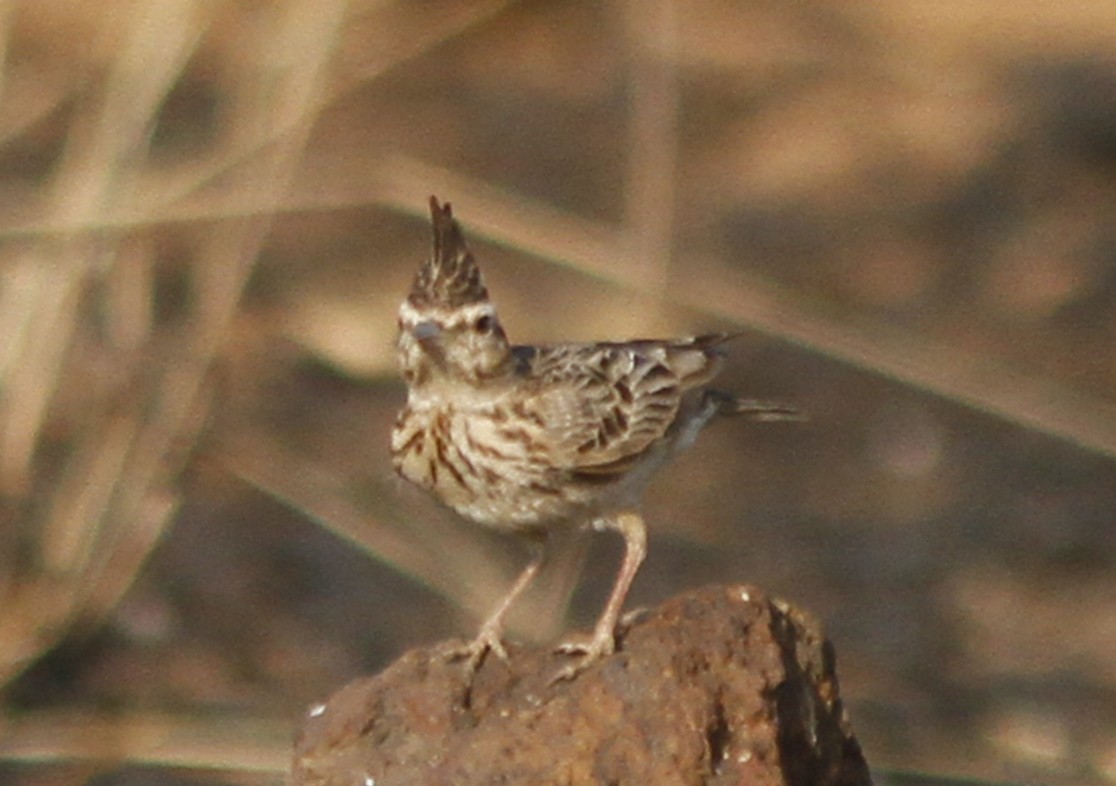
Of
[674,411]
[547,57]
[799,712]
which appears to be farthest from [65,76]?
[799,712]

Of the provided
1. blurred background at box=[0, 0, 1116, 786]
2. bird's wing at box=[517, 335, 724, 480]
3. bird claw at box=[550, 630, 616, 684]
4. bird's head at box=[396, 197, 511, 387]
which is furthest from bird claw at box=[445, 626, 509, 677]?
blurred background at box=[0, 0, 1116, 786]

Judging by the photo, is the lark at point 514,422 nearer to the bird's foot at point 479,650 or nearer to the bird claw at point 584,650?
the bird's foot at point 479,650

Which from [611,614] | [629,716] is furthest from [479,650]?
[629,716]

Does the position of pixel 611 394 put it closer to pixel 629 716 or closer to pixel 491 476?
pixel 491 476

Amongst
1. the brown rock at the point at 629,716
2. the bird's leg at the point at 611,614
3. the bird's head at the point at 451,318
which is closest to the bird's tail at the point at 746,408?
the bird's leg at the point at 611,614

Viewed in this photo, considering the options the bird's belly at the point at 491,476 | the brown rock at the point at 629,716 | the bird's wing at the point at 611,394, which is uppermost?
the bird's wing at the point at 611,394

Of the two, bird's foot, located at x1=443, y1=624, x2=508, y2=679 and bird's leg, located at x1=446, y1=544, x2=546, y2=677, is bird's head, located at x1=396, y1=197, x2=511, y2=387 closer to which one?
bird's leg, located at x1=446, y1=544, x2=546, y2=677
